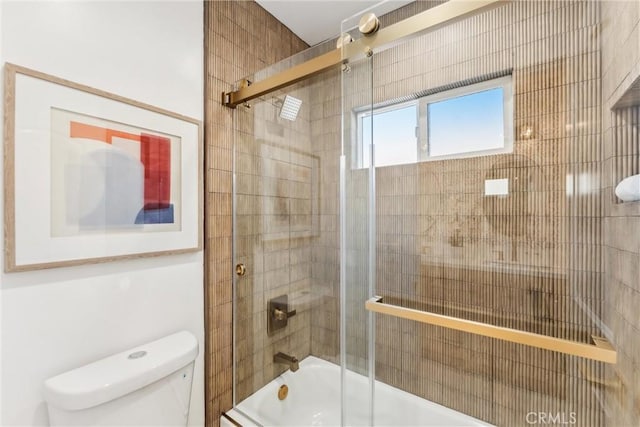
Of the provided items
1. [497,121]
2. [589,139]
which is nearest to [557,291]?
[589,139]

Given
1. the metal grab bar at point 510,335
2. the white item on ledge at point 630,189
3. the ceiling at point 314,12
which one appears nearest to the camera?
the white item on ledge at point 630,189

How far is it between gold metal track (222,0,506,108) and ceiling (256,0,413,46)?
1.88 feet

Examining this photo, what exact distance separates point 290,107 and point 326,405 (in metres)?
1.43

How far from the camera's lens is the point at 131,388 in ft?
3.08

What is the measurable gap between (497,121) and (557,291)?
0.61m

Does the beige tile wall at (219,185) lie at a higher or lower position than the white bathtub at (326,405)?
higher

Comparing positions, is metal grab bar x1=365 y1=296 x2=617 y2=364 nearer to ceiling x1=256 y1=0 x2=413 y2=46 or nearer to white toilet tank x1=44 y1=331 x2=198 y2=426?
white toilet tank x1=44 y1=331 x2=198 y2=426

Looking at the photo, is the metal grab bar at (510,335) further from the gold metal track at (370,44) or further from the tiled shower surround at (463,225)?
the gold metal track at (370,44)

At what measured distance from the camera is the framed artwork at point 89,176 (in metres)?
0.85

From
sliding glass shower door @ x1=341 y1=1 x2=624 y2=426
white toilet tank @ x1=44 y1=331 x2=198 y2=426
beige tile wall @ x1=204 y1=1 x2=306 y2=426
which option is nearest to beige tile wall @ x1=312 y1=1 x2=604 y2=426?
sliding glass shower door @ x1=341 y1=1 x2=624 y2=426

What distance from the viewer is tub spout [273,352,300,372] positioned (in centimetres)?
144

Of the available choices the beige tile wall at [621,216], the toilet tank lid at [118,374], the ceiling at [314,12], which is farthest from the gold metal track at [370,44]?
the toilet tank lid at [118,374]

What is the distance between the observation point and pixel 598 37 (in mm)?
864

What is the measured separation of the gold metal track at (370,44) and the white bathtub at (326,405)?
51.6 inches
